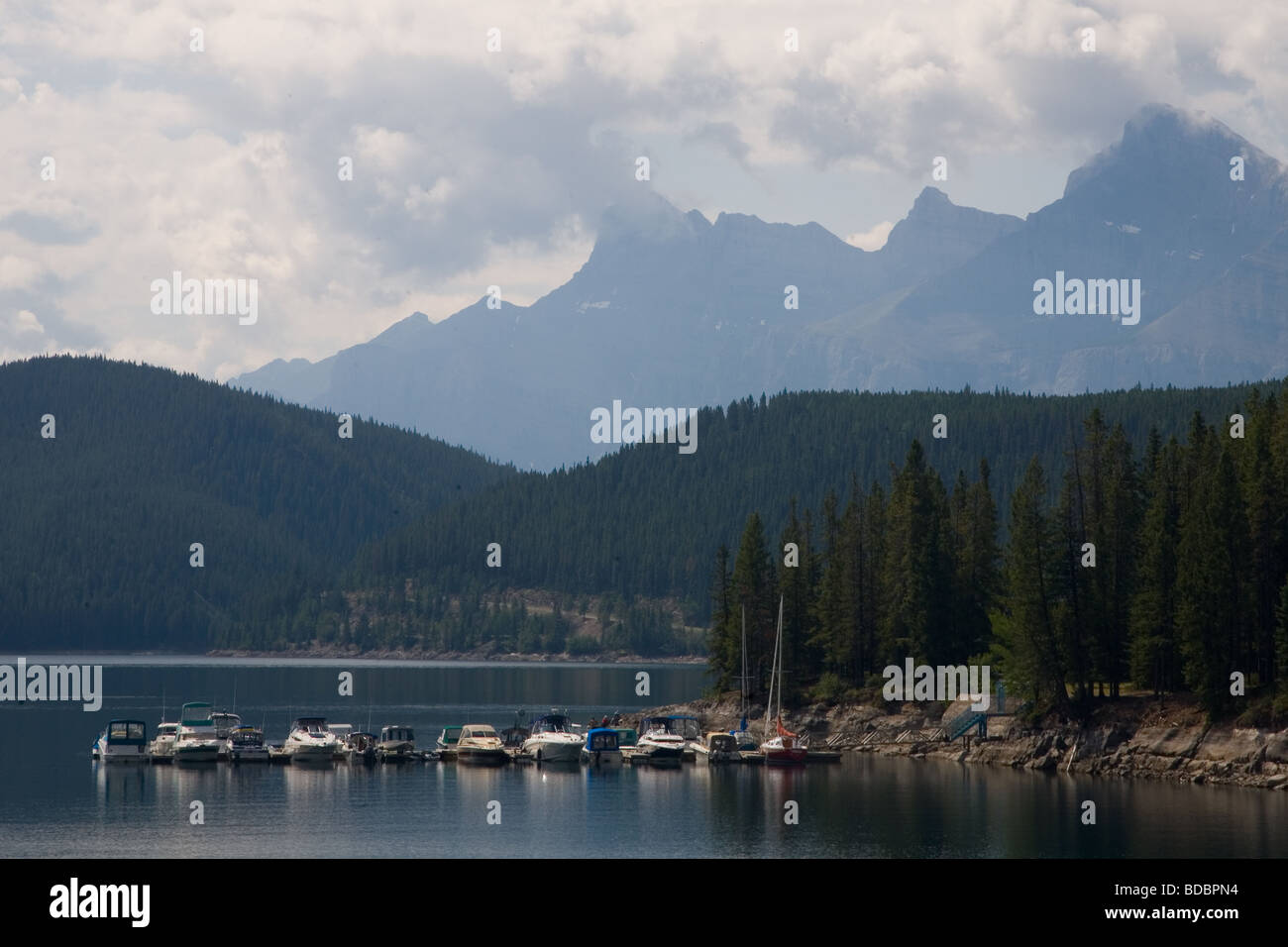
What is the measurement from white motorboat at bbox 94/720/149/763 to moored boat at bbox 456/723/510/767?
22742mm

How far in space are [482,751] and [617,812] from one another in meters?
30.8

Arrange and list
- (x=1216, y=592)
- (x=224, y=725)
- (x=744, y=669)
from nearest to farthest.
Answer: (x=1216, y=592) < (x=224, y=725) < (x=744, y=669)

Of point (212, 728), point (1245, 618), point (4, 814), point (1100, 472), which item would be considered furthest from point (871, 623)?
point (4, 814)

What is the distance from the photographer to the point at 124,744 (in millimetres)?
120688

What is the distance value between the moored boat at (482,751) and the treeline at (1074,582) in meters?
26.9

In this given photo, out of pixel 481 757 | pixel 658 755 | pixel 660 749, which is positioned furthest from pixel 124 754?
pixel 660 749

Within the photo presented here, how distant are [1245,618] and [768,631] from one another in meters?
50.1

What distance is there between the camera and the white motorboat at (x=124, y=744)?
4722 inches

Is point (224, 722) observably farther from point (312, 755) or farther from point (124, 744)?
point (312, 755)

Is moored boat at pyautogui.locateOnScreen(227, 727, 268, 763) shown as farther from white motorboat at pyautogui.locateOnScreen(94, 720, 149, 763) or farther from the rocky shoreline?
the rocky shoreline

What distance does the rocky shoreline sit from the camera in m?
93.8

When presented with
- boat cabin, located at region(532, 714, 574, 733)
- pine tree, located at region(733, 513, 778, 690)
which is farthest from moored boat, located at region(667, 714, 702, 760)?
boat cabin, located at region(532, 714, 574, 733)
